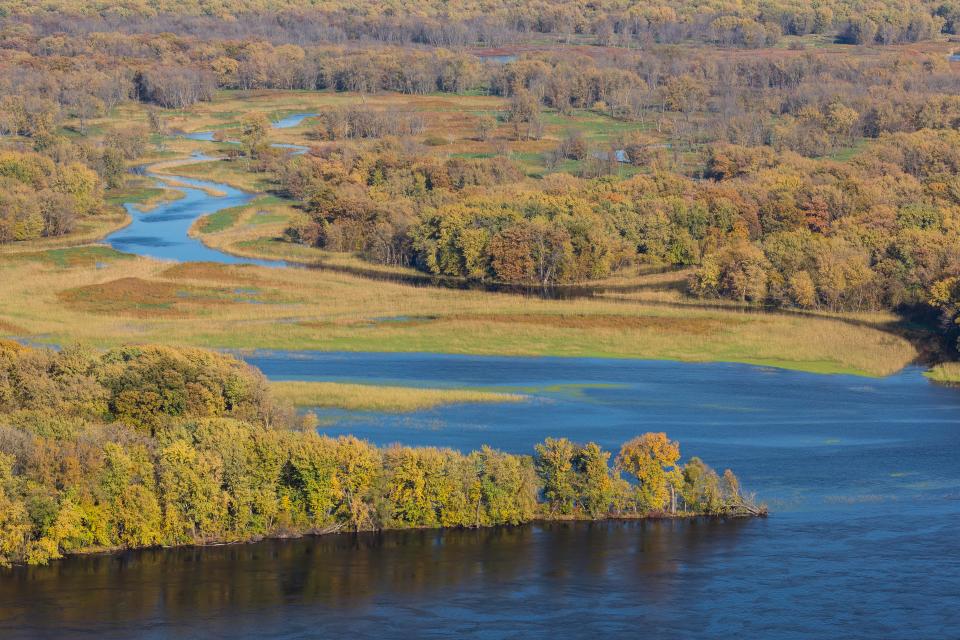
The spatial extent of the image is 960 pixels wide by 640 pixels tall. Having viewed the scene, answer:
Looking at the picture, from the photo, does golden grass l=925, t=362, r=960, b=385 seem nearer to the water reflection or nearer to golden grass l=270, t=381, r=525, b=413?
golden grass l=270, t=381, r=525, b=413

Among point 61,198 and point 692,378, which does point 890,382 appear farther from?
point 61,198

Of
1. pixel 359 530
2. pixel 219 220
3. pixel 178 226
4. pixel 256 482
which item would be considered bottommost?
pixel 359 530

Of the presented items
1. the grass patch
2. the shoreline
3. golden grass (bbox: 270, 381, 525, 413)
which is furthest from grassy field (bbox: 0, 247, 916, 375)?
the shoreline

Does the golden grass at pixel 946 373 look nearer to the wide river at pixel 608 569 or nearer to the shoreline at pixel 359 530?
the wide river at pixel 608 569

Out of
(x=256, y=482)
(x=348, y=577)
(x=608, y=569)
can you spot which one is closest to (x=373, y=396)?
(x=256, y=482)

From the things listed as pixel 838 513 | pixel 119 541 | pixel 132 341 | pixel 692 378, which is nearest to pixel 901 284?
pixel 692 378

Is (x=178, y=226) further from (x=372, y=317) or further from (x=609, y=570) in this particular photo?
(x=609, y=570)
